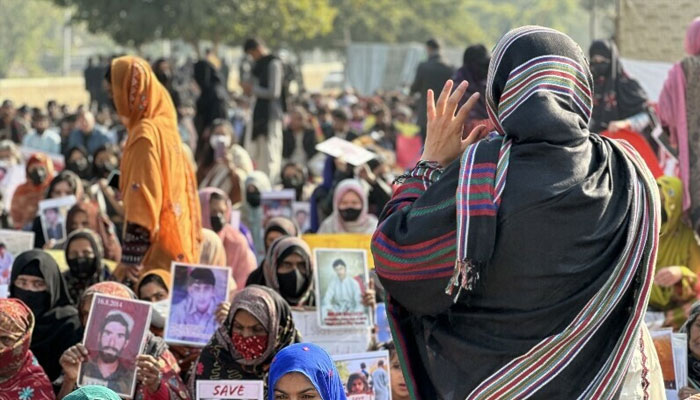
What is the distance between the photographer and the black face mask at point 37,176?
10414mm

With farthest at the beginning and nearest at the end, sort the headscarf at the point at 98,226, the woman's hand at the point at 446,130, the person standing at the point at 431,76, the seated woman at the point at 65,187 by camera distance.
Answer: the person standing at the point at 431,76
the seated woman at the point at 65,187
the headscarf at the point at 98,226
the woman's hand at the point at 446,130

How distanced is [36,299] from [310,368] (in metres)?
2.43

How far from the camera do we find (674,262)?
6809 mm

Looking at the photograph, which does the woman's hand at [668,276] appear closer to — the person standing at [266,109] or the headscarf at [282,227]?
the headscarf at [282,227]

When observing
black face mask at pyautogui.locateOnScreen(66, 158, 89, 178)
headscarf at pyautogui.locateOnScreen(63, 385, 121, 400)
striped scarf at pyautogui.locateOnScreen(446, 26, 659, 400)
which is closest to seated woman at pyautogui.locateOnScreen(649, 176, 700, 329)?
headscarf at pyautogui.locateOnScreen(63, 385, 121, 400)

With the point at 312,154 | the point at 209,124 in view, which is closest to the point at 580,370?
the point at 209,124

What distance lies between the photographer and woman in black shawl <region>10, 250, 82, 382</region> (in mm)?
6031

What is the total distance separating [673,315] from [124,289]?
261cm

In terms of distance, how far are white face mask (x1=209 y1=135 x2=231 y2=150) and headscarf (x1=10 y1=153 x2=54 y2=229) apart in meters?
1.39

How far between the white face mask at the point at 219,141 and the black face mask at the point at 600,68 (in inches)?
125

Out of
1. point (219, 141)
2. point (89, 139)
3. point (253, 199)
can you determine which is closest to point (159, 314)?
point (253, 199)

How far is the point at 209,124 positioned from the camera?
13.7 meters

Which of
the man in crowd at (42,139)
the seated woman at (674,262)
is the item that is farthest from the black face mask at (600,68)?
the man in crowd at (42,139)

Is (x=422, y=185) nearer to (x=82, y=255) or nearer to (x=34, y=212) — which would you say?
(x=82, y=255)
